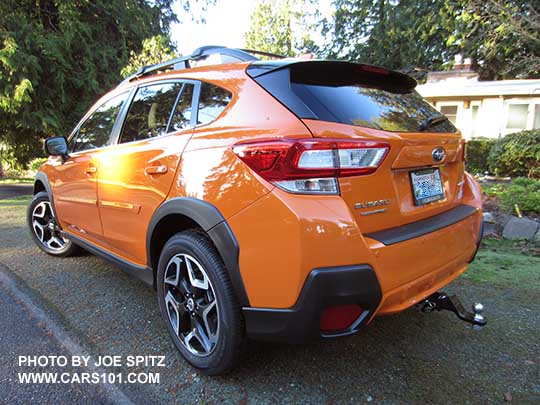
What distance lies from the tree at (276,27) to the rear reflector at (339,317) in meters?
34.5

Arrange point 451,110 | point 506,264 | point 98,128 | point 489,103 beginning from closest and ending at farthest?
point 98,128, point 506,264, point 489,103, point 451,110

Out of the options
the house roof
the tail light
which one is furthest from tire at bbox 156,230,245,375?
the house roof

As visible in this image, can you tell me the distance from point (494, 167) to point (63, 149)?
10264 millimetres

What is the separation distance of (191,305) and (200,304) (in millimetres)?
79

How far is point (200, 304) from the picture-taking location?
2.11m

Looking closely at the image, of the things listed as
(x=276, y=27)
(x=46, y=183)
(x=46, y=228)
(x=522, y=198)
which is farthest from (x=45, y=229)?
(x=276, y=27)

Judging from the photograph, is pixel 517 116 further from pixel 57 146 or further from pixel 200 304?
pixel 200 304

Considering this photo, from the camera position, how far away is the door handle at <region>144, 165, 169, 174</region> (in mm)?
2246

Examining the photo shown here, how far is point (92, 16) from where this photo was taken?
463 inches

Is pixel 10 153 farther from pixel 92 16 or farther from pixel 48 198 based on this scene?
pixel 48 198

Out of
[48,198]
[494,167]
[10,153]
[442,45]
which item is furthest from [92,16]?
[442,45]

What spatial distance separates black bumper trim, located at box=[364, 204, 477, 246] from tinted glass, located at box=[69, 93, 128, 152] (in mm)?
2379

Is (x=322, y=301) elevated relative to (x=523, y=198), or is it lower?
elevated

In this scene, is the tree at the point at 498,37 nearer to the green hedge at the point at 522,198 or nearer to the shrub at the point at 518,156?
the shrub at the point at 518,156
